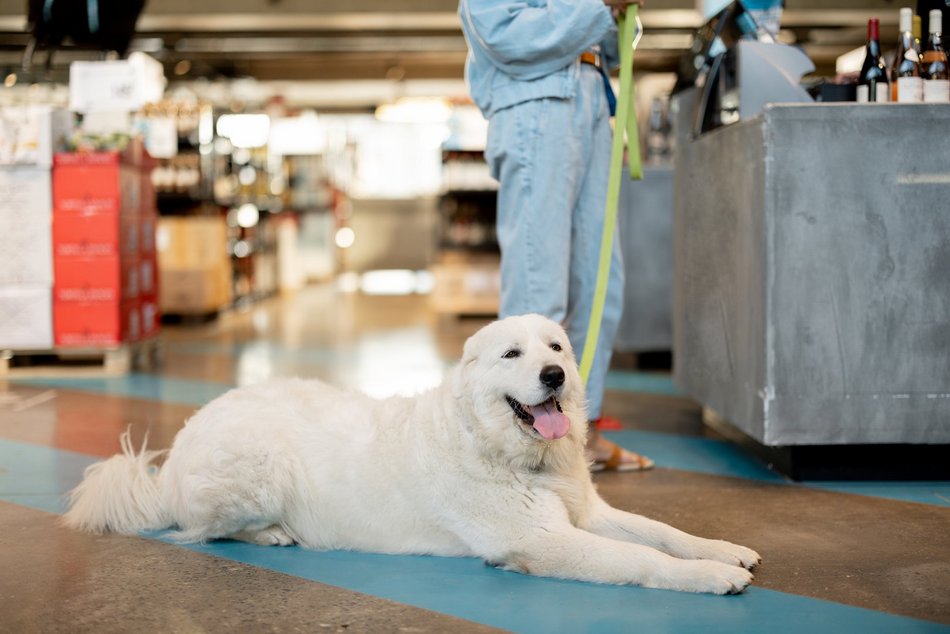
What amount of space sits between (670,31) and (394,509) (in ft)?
41.6

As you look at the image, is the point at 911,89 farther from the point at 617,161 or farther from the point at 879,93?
the point at 617,161

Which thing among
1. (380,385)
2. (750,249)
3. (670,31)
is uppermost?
(670,31)

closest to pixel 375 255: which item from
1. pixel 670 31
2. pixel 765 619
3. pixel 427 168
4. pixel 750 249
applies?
pixel 427 168

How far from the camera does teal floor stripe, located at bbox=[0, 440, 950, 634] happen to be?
2.22 m

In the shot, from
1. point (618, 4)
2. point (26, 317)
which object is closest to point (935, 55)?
point (618, 4)

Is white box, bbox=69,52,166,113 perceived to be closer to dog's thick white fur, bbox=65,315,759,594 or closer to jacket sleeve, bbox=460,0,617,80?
jacket sleeve, bbox=460,0,617,80

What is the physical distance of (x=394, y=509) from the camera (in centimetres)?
272

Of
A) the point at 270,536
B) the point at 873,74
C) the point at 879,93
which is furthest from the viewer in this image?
the point at 873,74

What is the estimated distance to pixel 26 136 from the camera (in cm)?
626

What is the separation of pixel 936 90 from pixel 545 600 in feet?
7.78

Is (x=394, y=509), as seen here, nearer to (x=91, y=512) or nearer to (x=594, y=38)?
(x=91, y=512)

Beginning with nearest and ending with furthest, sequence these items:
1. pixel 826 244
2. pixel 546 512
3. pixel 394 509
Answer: pixel 546 512 → pixel 394 509 → pixel 826 244

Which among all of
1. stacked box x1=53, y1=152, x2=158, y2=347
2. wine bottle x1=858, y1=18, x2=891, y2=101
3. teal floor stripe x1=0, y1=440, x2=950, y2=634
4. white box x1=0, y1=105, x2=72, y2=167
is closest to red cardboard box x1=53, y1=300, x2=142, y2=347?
stacked box x1=53, y1=152, x2=158, y2=347

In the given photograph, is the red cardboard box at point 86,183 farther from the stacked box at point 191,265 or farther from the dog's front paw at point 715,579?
the dog's front paw at point 715,579
